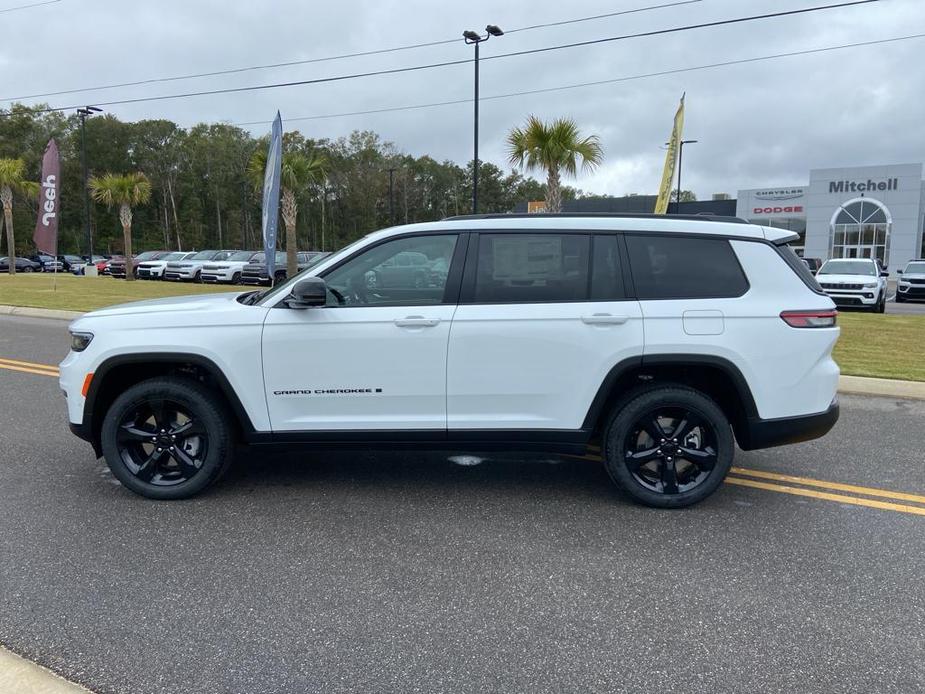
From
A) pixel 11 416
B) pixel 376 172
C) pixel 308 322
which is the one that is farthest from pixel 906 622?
pixel 376 172

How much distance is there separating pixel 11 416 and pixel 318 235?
8433 cm

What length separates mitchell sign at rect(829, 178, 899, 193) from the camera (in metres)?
42.0

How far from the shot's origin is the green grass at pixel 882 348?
27.6 ft

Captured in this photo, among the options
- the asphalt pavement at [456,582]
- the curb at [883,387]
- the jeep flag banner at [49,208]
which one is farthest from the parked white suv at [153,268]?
the curb at [883,387]

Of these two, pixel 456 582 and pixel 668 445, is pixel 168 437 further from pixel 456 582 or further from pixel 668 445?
pixel 668 445

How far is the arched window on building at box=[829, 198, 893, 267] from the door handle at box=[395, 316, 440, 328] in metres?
46.3

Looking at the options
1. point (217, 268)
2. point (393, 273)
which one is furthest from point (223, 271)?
point (393, 273)

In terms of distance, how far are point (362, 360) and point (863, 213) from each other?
47.8 meters

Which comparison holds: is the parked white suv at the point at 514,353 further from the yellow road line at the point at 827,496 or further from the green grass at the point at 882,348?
the green grass at the point at 882,348

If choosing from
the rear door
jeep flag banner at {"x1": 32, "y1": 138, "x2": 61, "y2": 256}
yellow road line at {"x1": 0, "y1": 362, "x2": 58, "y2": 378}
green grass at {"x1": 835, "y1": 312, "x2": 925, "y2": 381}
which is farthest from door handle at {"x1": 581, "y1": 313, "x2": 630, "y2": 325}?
jeep flag banner at {"x1": 32, "y1": 138, "x2": 61, "y2": 256}

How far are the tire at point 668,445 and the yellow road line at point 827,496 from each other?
648mm

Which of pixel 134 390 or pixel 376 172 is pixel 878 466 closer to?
pixel 134 390

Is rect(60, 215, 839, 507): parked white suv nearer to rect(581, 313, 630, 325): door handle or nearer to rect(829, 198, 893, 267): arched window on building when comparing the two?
rect(581, 313, 630, 325): door handle

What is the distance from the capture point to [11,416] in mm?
6504
